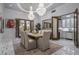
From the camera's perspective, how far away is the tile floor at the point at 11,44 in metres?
2.05

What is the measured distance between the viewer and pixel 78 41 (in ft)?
6.74

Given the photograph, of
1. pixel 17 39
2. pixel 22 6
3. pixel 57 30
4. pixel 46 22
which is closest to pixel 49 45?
pixel 57 30

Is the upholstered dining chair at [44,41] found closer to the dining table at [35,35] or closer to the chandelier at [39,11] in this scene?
the dining table at [35,35]

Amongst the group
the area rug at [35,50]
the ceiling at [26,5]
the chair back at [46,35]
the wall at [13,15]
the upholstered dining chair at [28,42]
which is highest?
the ceiling at [26,5]

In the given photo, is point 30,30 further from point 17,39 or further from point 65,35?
point 65,35

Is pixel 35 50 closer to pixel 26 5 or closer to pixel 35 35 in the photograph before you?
pixel 35 35

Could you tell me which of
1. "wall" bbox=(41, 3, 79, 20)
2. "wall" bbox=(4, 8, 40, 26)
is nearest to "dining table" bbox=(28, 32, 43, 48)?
"wall" bbox=(4, 8, 40, 26)

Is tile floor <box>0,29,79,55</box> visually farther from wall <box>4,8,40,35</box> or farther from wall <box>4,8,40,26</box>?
wall <box>4,8,40,26</box>

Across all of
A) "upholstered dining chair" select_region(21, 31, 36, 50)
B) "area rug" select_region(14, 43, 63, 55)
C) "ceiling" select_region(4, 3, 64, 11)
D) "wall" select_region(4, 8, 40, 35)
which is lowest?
"area rug" select_region(14, 43, 63, 55)

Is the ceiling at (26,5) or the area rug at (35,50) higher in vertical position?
the ceiling at (26,5)

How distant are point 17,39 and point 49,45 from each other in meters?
0.69

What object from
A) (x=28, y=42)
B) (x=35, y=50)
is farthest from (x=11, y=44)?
(x=35, y=50)

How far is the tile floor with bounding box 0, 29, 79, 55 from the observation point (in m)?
2.05

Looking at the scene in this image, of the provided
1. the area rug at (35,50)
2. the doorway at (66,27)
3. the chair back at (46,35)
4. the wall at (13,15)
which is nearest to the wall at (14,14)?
the wall at (13,15)
